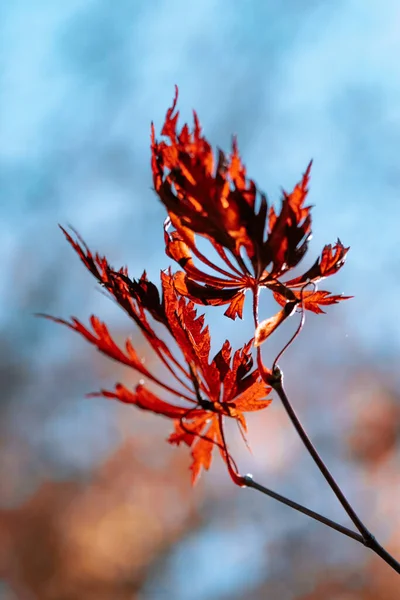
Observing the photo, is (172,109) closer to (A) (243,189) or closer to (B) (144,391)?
(A) (243,189)

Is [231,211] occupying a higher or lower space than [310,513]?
higher

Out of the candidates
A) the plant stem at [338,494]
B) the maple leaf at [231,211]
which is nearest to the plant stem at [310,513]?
the plant stem at [338,494]

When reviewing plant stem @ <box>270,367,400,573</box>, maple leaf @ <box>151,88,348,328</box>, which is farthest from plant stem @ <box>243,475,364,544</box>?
maple leaf @ <box>151,88,348,328</box>

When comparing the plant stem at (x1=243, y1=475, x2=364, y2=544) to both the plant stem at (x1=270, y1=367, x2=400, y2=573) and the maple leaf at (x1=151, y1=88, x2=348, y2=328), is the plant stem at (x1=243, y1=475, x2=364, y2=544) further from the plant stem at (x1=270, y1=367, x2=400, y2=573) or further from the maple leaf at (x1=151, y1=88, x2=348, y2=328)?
the maple leaf at (x1=151, y1=88, x2=348, y2=328)

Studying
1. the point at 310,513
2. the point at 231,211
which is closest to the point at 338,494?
the point at 310,513

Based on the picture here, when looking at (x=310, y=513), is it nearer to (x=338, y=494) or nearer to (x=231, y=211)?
(x=338, y=494)

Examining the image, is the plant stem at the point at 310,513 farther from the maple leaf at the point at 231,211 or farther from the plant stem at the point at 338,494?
the maple leaf at the point at 231,211

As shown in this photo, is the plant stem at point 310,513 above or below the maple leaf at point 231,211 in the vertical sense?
below

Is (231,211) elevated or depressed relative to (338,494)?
elevated

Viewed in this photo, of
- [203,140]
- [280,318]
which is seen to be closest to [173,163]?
[203,140]

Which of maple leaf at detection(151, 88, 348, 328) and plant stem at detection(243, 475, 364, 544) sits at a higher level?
maple leaf at detection(151, 88, 348, 328)

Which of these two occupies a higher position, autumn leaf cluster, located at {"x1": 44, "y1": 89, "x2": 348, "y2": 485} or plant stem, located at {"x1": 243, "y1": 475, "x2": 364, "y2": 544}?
autumn leaf cluster, located at {"x1": 44, "y1": 89, "x2": 348, "y2": 485}
